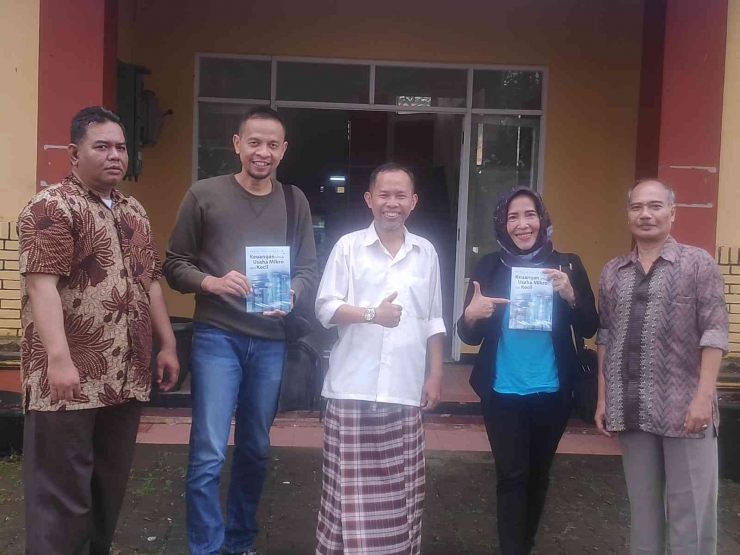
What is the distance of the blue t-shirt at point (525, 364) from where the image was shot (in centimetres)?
339

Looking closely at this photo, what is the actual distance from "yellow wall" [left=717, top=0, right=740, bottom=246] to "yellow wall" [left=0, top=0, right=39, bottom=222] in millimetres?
5143

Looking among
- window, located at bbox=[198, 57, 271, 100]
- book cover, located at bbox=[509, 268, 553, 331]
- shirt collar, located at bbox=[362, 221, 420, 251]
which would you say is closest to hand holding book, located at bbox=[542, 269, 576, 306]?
book cover, located at bbox=[509, 268, 553, 331]

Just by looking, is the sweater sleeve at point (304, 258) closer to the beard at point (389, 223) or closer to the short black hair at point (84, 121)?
the beard at point (389, 223)

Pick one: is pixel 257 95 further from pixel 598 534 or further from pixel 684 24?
pixel 598 534

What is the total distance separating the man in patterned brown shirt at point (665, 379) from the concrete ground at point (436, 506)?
3.66ft

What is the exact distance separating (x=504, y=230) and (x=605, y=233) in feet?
15.9

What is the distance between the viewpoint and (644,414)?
3.06 meters

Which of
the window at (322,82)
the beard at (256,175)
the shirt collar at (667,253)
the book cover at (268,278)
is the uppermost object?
the window at (322,82)

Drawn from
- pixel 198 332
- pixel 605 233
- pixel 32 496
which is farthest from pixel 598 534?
pixel 605 233

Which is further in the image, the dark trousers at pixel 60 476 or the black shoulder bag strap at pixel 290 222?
the black shoulder bag strap at pixel 290 222

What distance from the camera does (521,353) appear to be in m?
3.42

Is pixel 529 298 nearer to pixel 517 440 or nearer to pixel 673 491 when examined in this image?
pixel 517 440

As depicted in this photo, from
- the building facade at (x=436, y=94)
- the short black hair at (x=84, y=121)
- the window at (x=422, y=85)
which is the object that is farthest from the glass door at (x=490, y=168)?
the short black hair at (x=84, y=121)

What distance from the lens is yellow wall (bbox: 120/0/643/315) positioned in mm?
7617
